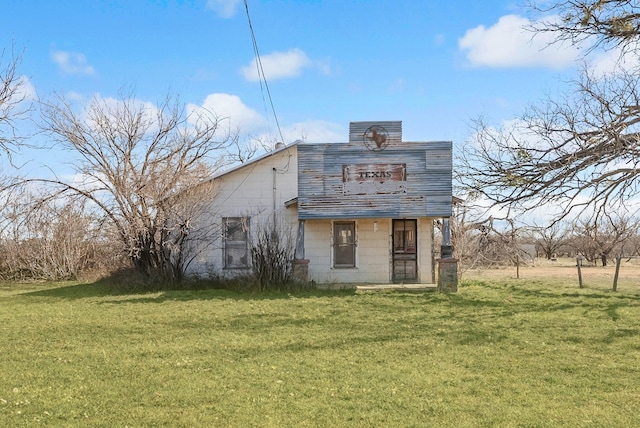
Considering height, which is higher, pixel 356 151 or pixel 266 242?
pixel 356 151

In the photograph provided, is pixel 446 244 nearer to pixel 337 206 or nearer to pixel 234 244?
pixel 337 206

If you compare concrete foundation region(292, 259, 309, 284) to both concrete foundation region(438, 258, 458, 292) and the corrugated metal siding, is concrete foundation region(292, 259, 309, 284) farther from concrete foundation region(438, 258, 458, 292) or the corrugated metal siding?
concrete foundation region(438, 258, 458, 292)

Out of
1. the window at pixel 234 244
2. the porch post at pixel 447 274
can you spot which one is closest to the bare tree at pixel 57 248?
the window at pixel 234 244

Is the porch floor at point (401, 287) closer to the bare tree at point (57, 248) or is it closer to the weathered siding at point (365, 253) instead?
the weathered siding at point (365, 253)

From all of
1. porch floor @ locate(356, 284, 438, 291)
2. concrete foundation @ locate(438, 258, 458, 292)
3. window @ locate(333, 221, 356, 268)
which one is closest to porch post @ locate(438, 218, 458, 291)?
concrete foundation @ locate(438, 258, 458, 292)

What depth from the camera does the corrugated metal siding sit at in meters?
17.2

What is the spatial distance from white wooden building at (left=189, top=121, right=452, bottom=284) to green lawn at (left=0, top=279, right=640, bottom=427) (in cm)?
414

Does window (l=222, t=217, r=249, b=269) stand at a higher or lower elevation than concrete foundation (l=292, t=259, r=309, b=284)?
higher

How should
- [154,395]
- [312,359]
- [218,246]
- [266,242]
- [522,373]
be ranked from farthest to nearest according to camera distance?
[218,246] → [266,242] → [312,359] → [522,373] → [154,395]

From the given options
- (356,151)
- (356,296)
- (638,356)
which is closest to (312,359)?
(638,356)

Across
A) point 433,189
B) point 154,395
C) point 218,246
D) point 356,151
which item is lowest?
point 154,395

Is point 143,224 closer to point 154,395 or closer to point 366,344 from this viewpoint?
point 366,344

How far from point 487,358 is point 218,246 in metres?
11.8

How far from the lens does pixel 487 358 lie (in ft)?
27.3
